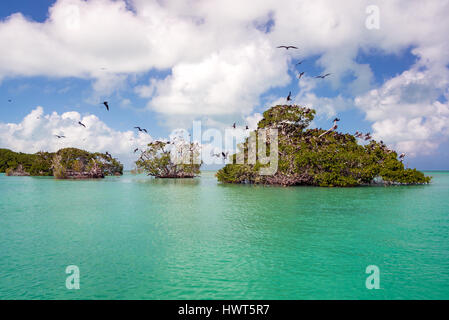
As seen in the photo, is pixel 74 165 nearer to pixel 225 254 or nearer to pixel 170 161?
pixel 170 161

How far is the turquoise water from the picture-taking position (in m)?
7.11

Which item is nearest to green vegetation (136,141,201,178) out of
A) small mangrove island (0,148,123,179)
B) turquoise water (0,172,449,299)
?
small mangrove island (0,148,123,179)

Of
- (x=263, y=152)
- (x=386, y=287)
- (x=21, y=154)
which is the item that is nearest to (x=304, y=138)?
(x=263, y=152)

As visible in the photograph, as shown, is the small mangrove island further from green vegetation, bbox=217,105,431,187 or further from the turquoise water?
the turquoise water

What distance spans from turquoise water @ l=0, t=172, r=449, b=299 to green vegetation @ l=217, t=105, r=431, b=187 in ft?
59.7

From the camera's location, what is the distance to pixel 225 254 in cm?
960

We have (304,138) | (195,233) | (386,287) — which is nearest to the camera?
(386,287)

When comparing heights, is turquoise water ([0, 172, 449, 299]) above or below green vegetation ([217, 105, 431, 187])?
below

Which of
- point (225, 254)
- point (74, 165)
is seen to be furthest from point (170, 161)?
point (225, 254)

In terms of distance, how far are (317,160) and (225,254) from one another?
91.7 feet

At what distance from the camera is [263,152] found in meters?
38.8
